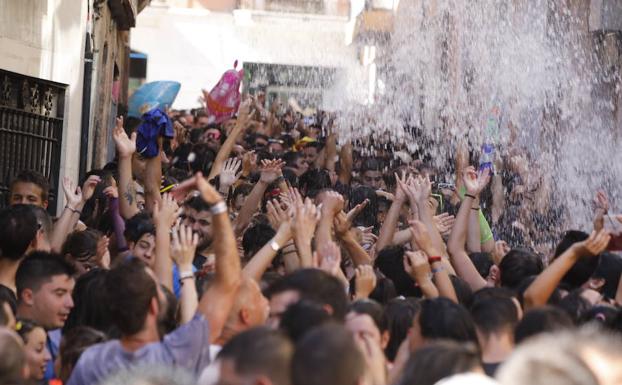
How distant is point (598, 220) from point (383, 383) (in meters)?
3.34

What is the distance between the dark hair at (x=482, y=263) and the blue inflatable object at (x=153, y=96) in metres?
10.4

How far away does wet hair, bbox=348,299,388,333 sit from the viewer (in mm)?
5797

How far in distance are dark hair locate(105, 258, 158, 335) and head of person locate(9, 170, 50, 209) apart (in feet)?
11.5

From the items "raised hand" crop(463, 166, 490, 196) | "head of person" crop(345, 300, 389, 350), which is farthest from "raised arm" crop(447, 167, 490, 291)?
"head of person" crop(345, 300, 389, 350)

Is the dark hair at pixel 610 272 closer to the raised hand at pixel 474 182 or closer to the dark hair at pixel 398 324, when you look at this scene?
the raised hand at pixel 474 182

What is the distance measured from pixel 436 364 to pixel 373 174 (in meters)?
10.2

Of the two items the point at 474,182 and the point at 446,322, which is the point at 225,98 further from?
the point at 446,322

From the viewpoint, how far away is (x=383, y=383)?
5.57 meters

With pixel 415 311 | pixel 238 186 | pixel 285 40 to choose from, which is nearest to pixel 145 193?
pixel 238 186

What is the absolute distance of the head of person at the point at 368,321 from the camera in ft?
18.2

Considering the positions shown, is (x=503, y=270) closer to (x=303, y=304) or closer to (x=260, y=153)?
(x=303, y=304)

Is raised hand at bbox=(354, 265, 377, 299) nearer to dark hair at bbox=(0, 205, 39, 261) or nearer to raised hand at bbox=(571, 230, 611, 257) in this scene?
raised hand at bbox=(571, 230, 611, 257)

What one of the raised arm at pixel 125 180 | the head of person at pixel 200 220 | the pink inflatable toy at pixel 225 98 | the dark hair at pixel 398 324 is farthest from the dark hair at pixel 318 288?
the pink inflatable toy at pixel 225 98

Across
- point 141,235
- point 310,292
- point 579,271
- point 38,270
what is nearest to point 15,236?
point 38,270
